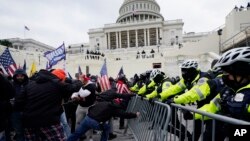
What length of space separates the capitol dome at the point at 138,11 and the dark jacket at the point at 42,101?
283 feet

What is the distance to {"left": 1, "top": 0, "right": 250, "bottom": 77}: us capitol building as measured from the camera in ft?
96.5

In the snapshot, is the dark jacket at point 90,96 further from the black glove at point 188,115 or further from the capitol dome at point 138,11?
the capitol dome at point 138,11

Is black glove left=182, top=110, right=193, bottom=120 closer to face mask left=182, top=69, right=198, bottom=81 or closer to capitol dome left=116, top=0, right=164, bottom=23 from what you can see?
face mask left=182, top=69, right=198, bottom=81

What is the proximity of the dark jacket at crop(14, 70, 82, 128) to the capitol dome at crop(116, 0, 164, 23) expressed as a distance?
86310 mm

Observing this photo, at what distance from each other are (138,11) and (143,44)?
16.0 meters

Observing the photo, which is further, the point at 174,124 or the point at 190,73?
the point at 190,73

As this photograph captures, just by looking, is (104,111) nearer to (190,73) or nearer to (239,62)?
(190,73)

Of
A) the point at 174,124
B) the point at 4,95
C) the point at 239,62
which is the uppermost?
the point at 239,62

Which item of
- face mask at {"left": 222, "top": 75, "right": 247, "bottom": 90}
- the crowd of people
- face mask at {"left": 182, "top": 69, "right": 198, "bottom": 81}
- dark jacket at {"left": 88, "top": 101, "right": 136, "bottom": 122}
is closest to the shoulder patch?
the crowd of people

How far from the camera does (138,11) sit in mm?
89125

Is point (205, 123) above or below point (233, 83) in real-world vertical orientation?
below

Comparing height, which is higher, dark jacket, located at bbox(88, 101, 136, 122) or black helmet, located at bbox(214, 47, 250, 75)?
black helmet, located at bbox(214, 47, 250, 75)

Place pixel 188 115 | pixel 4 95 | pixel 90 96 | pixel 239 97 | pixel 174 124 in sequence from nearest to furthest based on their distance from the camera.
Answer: pixel 239 97, pixel 188 115, pixel 4 95, pixel 174 124, pixel 90 96

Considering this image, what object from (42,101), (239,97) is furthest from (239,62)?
(42,101)
